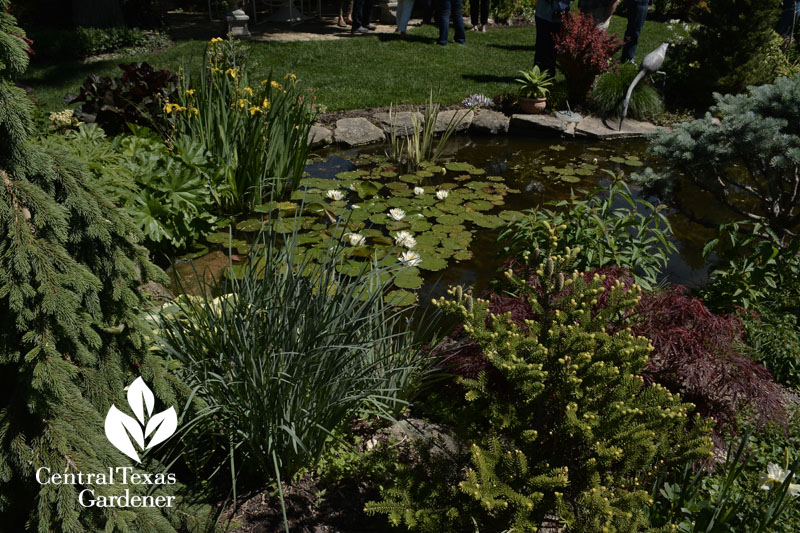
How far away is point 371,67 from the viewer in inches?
367

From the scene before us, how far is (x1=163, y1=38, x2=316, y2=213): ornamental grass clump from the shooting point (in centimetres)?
429

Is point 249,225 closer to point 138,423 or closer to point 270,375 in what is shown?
point 270,375

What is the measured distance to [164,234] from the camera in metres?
3.69

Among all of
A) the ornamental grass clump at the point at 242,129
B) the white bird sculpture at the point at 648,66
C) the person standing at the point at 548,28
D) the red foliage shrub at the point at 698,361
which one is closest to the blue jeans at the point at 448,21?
the person standing at the point at 548,28

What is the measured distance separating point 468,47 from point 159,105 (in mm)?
7794

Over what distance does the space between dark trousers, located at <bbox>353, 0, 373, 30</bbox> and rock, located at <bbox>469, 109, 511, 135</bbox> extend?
558cm

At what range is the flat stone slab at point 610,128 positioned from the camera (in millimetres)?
7105

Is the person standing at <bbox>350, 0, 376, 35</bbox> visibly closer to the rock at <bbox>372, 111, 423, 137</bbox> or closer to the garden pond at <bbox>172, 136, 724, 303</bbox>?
the rock at <bbox>372, 111, 423, 137</bbox>

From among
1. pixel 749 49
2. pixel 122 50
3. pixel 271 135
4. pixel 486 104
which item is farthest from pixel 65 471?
pixel 122 50

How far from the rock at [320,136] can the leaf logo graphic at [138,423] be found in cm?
473

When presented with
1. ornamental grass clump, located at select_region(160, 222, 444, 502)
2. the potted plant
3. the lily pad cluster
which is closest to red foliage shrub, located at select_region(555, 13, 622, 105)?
the potted plant

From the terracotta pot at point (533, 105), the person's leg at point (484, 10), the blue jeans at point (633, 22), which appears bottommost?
the terracotta pot at point (533, 105)

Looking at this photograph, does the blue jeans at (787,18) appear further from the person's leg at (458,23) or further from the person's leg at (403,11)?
the person's leg at (403,11)

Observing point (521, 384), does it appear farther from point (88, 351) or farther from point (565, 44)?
point (565, 44)
